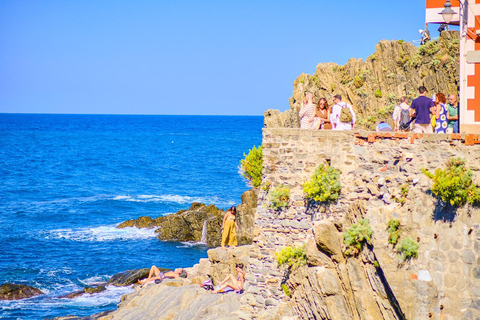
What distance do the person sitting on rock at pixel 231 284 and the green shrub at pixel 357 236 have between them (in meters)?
7.71

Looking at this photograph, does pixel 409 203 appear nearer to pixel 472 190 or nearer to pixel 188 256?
pixel 472 190

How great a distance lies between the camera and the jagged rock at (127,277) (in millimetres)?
33219

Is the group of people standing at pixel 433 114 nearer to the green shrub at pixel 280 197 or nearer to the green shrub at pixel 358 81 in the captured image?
the green shrub at pixel 280 197

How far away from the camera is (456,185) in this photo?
12414 mm

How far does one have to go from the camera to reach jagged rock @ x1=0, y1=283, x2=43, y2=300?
31281mm

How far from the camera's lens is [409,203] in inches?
526

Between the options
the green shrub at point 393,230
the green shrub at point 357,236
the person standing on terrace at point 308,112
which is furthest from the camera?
the person standing on terrace at point 308,112

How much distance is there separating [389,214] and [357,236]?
90cm

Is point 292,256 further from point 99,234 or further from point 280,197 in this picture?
point 99,234

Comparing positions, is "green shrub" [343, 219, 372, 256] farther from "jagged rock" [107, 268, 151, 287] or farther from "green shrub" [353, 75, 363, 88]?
"green shrub" [353, 75, 363, 88]

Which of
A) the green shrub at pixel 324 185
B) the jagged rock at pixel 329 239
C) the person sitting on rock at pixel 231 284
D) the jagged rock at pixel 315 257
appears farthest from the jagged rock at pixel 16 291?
the jagged rock at pixel 329 239

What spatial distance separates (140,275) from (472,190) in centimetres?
2417

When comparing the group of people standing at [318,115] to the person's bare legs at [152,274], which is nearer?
the group of people standing at [318,115]

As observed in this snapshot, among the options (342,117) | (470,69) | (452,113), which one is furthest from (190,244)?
(470,69)
